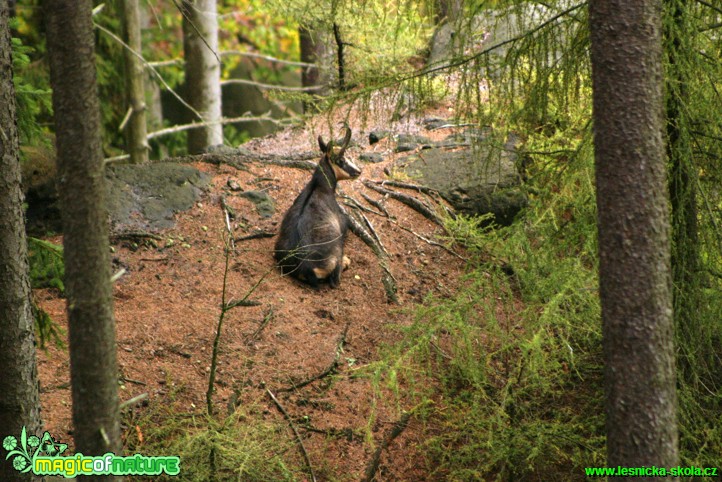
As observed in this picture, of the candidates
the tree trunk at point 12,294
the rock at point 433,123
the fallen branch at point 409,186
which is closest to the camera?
the tree trunk at point 12,294

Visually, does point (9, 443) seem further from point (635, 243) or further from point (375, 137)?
point (375, 137)

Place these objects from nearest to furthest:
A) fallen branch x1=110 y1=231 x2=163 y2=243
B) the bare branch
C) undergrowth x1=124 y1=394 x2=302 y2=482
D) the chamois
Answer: undergrowth x1=124 y1=394 x2=302 y2=482 → the chamois → fallen branch x1=110 y1=231 x2=163 y2=243 → the bare branch

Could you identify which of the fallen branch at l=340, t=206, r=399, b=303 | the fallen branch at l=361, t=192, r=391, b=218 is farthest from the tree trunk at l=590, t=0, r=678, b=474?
the fallen branch at l=361, t=192, r=391, b=218

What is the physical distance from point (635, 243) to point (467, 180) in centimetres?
628

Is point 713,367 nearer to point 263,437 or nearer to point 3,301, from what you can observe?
point 263,437

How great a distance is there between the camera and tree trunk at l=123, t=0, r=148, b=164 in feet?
42.6

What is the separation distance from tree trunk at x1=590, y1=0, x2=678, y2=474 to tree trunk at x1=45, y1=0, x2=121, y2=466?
2.92 m

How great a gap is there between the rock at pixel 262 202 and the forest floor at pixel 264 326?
8cm

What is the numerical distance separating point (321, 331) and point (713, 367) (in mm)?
3832

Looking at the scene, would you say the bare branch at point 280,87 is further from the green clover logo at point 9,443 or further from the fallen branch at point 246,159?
the green clover logo at point 9,443

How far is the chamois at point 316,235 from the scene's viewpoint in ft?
28.5

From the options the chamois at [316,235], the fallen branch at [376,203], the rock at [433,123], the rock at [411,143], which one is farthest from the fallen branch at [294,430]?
the rock at [433,123]

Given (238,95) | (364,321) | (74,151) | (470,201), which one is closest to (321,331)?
(364,321)

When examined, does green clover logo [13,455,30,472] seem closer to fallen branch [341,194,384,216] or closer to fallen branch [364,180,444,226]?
fallen branch [341,194,384,216]
